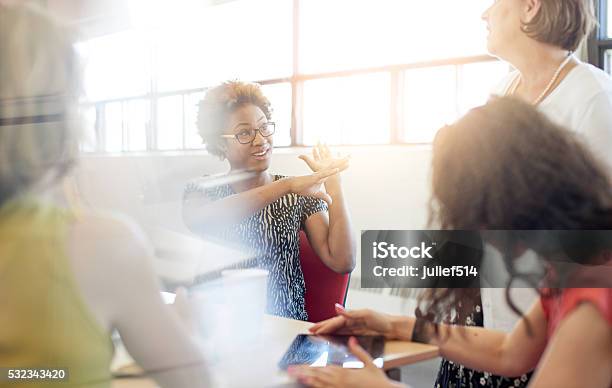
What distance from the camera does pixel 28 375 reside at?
60 centimetres

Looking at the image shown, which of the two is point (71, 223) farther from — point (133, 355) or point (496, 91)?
point (496, 91)

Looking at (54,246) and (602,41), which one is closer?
(54,246)

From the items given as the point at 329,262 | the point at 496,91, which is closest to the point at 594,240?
the point at 496,91

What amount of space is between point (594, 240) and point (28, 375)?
1.99 feet

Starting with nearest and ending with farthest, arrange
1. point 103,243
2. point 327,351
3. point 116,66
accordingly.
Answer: point 103,243, point 116,66, point 327,351

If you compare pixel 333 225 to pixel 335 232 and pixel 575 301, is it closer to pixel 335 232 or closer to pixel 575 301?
pixel 335 232

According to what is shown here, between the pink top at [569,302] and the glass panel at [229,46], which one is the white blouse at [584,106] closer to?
the pink top at [569,302]

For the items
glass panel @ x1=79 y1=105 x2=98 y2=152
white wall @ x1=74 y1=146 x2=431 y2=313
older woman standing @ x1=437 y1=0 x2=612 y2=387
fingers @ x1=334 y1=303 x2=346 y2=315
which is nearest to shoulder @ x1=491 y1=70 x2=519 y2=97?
older woman standing @ x1=437 y1=0 x2=612 y2=387

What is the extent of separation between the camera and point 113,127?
62 cm

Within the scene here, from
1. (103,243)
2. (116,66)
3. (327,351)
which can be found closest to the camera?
(103,243)

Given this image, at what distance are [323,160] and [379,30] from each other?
0.52 ft

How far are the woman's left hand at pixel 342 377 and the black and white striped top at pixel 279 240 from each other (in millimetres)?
116

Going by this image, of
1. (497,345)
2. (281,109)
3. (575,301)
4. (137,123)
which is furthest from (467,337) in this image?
(137,123)

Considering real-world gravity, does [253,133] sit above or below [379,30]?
below
